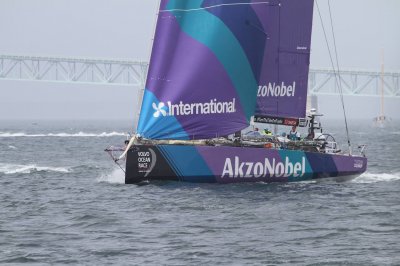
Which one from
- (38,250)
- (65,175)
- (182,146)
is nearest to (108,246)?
(38,250)

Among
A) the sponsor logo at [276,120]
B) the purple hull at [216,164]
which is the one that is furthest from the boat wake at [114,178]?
the sponsor logo at [276,120]

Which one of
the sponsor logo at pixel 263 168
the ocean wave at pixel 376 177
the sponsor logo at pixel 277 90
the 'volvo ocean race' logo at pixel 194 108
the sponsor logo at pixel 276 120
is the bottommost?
the ocean wave at pixel 376 177

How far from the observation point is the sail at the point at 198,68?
24.1 meters

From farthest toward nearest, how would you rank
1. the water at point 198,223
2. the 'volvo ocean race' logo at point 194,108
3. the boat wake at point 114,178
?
1. the boat wake at point 114,178
2. the 'volvo ocean race' logo at point 194,108
3. the water at point 198,223

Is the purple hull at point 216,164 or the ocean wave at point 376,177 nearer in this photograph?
the purple hull at point 216,164

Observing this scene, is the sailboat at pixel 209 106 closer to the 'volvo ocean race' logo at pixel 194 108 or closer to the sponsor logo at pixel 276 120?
the 'volvo ocean race' logo at pixel 194 108

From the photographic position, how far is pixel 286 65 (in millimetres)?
26859

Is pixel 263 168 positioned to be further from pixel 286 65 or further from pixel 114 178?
pixel 114 178

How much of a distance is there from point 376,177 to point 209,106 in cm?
785

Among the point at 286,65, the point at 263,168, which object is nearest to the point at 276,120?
the point at 286,65

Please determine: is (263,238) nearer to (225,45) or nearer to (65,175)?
(225,45)

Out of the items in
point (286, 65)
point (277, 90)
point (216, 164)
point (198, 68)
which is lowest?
point (216, 164)

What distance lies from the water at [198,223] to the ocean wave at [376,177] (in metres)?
0.20

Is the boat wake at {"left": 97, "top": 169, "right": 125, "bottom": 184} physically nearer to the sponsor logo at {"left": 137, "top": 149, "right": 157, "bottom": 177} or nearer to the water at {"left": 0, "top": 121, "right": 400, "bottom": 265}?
the water at {"left": 0, "top": 121, "right": 400, "bottom": 265}
